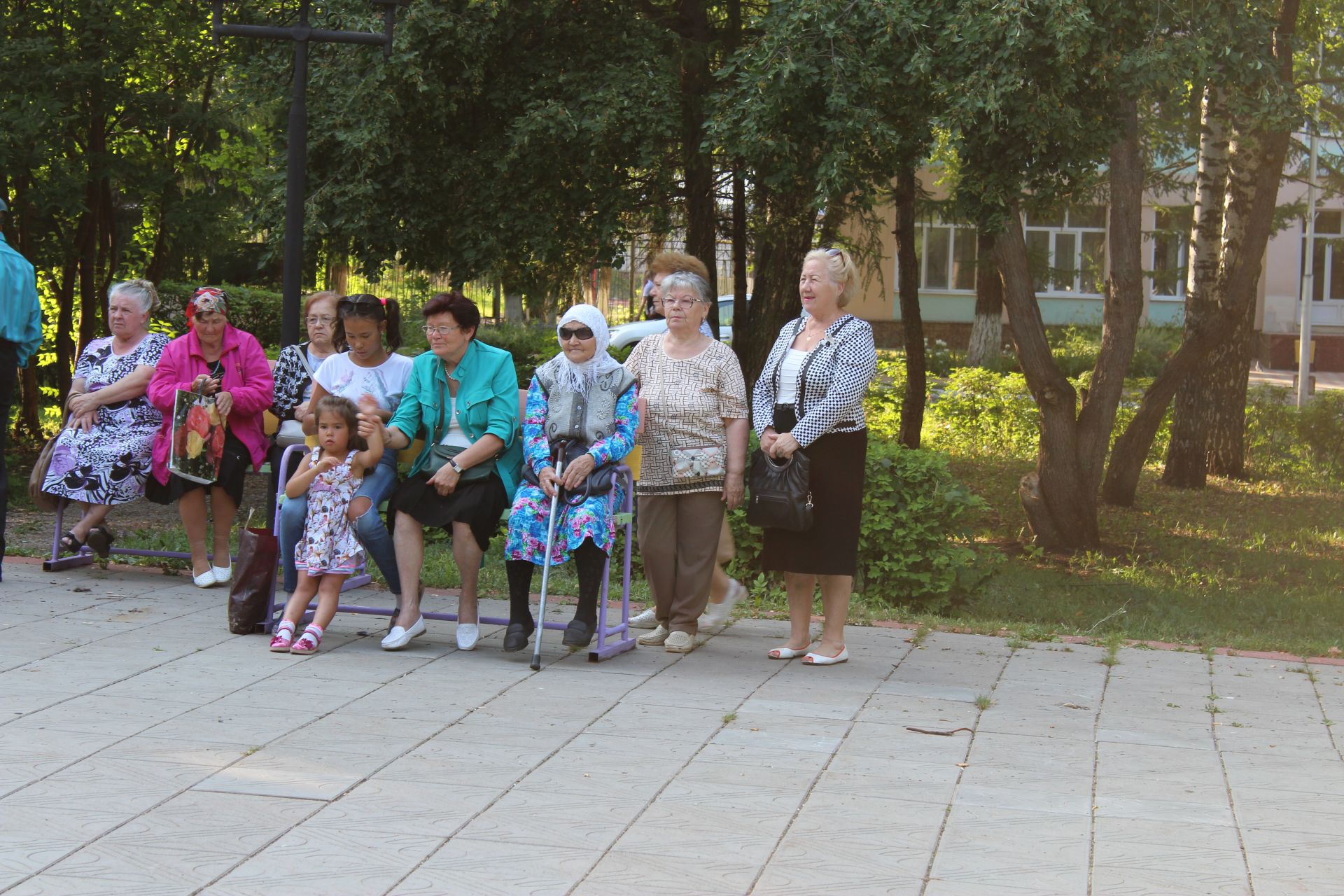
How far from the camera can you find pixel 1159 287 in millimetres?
23766

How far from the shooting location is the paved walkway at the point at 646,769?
3953 millimetres

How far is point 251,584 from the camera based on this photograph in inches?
267

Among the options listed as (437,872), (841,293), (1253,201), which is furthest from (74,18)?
(1253,201)

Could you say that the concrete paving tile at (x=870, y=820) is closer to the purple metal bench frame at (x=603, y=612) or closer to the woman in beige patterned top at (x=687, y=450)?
the purple metal bench frame at (x=603, y=612)

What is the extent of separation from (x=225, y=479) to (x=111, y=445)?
74cm

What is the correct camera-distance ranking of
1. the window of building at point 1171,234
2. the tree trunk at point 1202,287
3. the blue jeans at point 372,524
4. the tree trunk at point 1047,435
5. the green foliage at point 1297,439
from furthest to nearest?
the window of building at point 1171,234
the green foliage at point 1297,439
the tree trunk at point 1202,287
the tree trunk at point 1047,435
the blue jeans at point 372,524

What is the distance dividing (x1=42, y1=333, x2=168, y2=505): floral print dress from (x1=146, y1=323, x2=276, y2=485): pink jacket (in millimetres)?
214

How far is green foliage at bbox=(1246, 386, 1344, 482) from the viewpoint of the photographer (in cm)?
1784

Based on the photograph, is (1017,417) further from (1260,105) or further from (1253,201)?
(1260,105)

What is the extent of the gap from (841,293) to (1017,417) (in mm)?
12694

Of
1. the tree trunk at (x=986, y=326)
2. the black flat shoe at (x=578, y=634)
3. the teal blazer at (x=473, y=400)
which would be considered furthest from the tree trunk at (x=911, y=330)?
the tree trunk at (x=986, y=326)

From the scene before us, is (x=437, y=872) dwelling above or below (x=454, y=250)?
below

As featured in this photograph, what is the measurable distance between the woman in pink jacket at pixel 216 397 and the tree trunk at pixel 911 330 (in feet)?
27.0

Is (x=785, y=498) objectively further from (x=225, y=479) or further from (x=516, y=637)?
(x=225, y=479)
